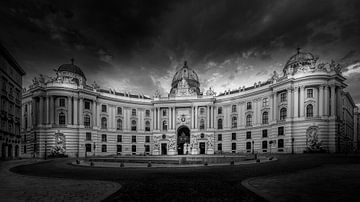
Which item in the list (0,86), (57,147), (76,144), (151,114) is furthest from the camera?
(151,114)

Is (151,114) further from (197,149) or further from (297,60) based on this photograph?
(297,60)

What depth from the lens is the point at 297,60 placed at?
60281 millimetres

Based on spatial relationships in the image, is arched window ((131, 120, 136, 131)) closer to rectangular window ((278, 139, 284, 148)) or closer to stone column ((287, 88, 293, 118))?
rectangular window ((278, 139, 284, 148))

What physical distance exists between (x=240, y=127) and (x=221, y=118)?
7.52 m

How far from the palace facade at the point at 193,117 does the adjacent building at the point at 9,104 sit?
11.3 metres

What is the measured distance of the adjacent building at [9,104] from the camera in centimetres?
3894

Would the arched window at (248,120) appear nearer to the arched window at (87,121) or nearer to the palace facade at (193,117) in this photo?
the palace facade at (193,117)

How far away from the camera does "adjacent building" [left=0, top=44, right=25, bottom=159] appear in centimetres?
3894

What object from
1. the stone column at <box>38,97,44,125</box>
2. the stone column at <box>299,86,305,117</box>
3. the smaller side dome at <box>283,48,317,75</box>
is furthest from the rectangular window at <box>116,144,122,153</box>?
the smaller side dome at <box>283,48,317,75</box>

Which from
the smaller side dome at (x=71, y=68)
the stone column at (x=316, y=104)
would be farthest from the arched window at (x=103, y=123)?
the stone column at (x=316, y=104)

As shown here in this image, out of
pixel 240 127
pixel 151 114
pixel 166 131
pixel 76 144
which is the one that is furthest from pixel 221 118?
pixel 76 144

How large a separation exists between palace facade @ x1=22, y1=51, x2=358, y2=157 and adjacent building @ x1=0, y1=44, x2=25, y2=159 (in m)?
11.3

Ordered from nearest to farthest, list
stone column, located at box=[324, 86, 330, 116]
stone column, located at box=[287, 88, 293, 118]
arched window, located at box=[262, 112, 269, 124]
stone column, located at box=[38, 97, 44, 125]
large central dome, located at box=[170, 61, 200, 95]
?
stone column, located at box=[324, 86, 330, 116] < stone column, located at box=[287, 88, 293, 118] < stone column, located at box=[38, 97, 44, 125] < arched window, located at box=[262, 112, 269, 124] < large central dome, located at box=[170, 61, 200, 95]

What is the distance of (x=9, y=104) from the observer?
42.5 m
